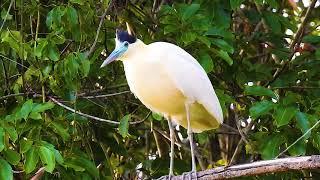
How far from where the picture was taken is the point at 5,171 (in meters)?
2.86

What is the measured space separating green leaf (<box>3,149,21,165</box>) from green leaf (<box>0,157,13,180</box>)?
4cm

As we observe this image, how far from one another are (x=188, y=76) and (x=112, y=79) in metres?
0.79

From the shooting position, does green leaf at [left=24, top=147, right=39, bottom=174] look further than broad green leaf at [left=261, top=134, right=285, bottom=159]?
No

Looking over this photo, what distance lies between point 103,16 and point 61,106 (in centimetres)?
47

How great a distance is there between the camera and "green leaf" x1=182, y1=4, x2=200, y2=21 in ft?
10.9

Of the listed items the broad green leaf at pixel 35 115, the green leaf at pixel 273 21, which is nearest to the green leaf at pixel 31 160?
the broad green leaf at pixel 35 115

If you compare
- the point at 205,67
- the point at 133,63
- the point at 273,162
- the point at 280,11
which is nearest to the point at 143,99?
the point at 133,63

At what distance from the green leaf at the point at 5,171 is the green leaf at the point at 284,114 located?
3.53 feet

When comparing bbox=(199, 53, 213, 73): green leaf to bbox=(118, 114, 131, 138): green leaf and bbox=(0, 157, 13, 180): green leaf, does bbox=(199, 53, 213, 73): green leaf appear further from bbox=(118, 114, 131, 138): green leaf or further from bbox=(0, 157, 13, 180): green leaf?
bbox=(0, 157, 13, 180): green leaf

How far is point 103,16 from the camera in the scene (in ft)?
10.8

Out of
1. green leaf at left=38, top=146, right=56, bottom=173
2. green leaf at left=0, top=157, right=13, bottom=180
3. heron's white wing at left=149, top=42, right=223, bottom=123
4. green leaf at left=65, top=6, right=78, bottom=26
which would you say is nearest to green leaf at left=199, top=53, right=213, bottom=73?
heron's white wing at left=149, top=42, right=223, bottom=123

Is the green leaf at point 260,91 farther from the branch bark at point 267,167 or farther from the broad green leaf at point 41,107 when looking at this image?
the broad green leaf at point 41,107

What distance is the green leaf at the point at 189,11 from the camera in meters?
3.31

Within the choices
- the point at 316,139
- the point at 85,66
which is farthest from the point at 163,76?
the point at 316,139
